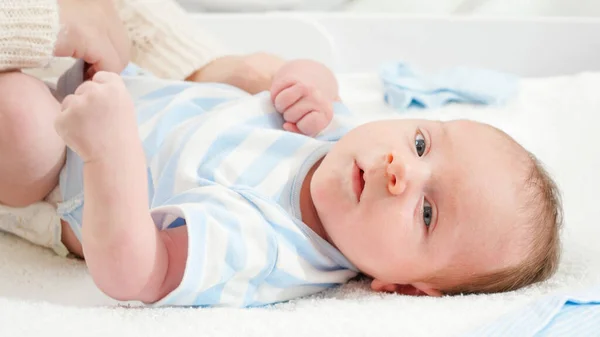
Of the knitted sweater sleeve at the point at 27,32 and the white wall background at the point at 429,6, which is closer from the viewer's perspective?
the knitted sweater sleeve at the point at 27,32

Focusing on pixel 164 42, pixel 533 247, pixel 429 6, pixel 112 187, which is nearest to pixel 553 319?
pixel 533 247

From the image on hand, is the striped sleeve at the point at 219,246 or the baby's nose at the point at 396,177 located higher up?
the baby's nose at the point at 396,177

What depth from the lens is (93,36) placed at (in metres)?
0.97

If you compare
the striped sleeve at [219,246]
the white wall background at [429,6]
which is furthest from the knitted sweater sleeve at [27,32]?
the white wall background at [429,6]

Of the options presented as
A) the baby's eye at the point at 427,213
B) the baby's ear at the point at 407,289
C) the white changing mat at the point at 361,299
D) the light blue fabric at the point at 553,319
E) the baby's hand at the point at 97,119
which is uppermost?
the baby's hand at the point at 97,119

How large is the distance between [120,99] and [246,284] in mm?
258

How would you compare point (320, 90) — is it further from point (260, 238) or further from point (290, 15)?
point (290, 15)

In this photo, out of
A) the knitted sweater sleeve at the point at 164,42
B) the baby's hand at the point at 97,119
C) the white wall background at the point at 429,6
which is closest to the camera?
the baby's hand at the point at 97,119

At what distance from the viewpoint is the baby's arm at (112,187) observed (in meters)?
0.64

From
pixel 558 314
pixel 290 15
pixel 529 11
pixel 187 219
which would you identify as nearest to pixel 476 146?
pixel 558 314

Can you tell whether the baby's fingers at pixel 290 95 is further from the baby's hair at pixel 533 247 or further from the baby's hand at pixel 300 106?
the baby's hair at pixel 533 247

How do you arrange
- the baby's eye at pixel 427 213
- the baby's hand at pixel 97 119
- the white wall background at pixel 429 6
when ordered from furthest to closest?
the white wall background at pixel 429 6
the baby's eye at pixel 427 213
the baby's hand at pixel 97 119

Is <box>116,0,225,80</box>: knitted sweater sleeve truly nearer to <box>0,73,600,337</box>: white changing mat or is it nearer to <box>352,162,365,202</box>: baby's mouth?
<box>0,73,600,337</box>: white changing mat

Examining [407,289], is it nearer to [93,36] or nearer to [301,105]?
[301,105]
